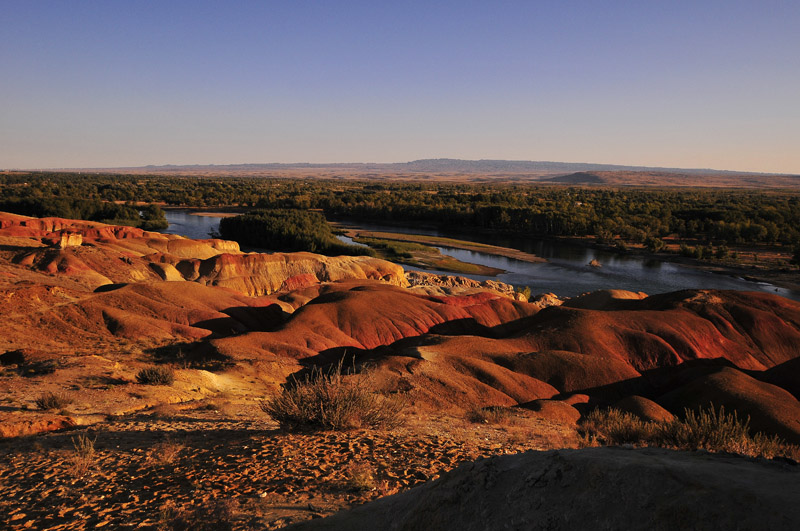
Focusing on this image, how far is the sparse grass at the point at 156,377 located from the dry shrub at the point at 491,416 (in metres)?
9.64

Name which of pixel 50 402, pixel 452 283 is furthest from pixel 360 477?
pixel 452 283

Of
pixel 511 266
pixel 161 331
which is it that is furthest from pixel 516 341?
pixel 511 266

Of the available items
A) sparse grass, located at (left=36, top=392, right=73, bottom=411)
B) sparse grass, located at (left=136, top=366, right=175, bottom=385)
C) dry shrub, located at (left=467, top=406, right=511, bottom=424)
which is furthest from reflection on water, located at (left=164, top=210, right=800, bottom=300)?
sparse grass, located at (left=36, top=392, right=73, bottom=411)

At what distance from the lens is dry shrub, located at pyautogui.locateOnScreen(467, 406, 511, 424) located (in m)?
14.9

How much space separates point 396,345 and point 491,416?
35.3 ft

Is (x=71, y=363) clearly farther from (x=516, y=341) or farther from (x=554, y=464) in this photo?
(x=516, y=341)

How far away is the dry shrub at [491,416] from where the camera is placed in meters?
14.9

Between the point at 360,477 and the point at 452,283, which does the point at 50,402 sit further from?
the point at 452,283

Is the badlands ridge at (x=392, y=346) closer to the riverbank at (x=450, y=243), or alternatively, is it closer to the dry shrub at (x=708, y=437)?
the dry shrub at (x=708, y=437)

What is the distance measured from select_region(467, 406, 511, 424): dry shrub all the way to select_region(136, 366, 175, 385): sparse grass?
9.64 m

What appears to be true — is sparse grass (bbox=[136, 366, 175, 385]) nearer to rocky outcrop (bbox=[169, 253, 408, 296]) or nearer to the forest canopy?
rocky outcrop (bbox=[169, 253, 408, 296])

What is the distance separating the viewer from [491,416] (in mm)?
15195

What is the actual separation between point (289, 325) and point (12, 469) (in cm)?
1925

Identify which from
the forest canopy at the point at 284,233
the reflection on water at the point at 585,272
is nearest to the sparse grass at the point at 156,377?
the reflection on water at the point at 585,272
